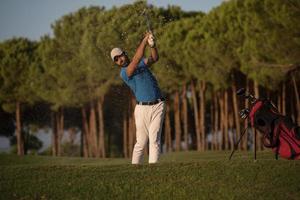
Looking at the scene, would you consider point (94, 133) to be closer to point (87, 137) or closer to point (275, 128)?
point (87, 137)

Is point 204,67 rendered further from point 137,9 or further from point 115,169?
point 115,169

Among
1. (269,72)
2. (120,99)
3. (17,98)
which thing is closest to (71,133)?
(17,98)

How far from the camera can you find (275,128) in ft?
41.0

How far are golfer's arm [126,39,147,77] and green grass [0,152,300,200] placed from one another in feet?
5.88

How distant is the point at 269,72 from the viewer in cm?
3406

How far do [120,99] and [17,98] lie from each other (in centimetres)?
877

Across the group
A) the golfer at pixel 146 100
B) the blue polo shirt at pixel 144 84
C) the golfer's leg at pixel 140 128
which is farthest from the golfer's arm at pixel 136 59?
the golfer's leg at pixel 140 128

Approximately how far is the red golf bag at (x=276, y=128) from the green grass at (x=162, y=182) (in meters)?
0.42

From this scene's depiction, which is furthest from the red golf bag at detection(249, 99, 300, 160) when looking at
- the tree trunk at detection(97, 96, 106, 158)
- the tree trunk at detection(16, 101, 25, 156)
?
the tree trunk at detection(16, 101, 25, 156)

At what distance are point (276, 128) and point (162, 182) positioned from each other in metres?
2.82

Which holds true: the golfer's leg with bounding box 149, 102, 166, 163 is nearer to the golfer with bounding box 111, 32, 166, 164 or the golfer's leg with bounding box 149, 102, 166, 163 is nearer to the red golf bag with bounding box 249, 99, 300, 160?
the golfer with bounding box 111, 32, 166, 164

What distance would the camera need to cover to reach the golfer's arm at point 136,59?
11.9 metres

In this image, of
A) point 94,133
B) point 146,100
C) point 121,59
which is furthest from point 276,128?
point 94,133

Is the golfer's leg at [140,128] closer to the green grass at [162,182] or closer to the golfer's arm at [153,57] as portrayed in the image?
the green grass at [162,182]
